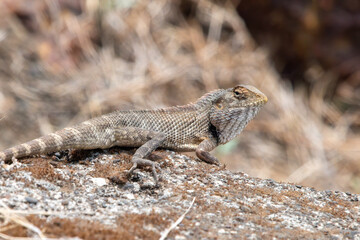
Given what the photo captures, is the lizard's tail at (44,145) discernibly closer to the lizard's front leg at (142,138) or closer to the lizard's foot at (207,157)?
the lizard's front leg at (142,138)

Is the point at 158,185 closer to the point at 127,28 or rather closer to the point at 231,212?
the point at 231,212

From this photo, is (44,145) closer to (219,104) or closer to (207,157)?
(207,157)

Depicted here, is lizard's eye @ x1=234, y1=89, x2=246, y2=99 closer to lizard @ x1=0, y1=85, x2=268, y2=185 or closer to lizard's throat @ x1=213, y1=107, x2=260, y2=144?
lizard @ x1=0, y1=85, x2=268, y2=185

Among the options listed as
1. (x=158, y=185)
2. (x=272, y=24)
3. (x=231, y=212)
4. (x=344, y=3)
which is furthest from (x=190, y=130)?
(x=344, y=3)

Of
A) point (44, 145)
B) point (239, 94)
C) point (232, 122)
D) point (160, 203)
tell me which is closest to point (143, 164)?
point (160, 203)

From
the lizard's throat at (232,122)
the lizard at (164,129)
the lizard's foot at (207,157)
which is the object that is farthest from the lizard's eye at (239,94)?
the lizard's foot at (207,157)

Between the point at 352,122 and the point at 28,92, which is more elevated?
the point at 352,122
